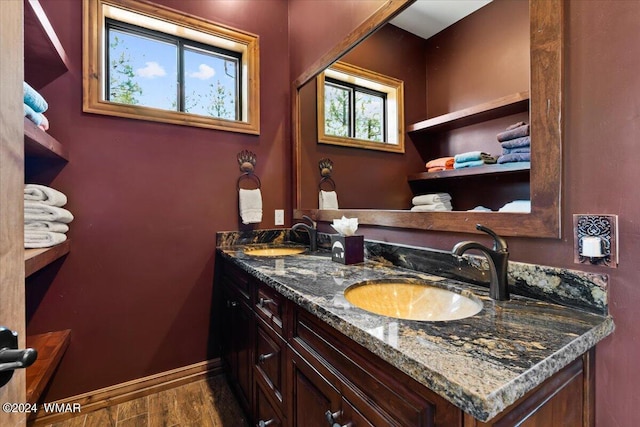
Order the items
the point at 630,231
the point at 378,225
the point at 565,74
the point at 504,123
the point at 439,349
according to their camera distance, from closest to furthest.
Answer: the point at 439,349, the point at 630,231, the point at 565,74, the point at 504,123, the point at 378,225

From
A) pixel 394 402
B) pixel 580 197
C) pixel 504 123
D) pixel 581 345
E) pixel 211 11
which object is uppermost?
pixel 211 11

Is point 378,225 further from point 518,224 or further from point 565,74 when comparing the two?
point 565,74

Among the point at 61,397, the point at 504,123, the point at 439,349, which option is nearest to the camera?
the point at 439,349

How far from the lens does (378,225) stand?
1.49m

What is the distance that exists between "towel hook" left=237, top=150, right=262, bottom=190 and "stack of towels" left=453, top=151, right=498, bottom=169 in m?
1.42

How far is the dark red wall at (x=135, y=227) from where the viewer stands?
1632mm

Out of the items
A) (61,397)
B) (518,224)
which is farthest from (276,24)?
(61,397)

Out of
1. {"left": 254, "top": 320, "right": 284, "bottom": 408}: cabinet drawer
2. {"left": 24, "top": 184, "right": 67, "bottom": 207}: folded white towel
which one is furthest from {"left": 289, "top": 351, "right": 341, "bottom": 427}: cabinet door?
{"left": 24, "top": 184, "right": 67, "bottom": 207}: folded white towel

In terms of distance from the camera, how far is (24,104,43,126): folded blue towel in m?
1.19

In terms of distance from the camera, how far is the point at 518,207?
2.96 feet

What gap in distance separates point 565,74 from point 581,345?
2.25 ft

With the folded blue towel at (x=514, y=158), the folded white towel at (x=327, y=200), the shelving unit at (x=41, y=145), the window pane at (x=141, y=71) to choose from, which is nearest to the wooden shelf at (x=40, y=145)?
the shelving unit at (x=41, y=145)

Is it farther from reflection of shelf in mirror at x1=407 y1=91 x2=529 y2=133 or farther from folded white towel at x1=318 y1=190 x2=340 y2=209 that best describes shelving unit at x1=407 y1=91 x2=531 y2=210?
folded white towel at x1=318 y1=190 x2=340 y2=209

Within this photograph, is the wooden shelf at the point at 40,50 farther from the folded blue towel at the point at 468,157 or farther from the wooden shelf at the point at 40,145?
the folded blue towel at the point at 468,157
